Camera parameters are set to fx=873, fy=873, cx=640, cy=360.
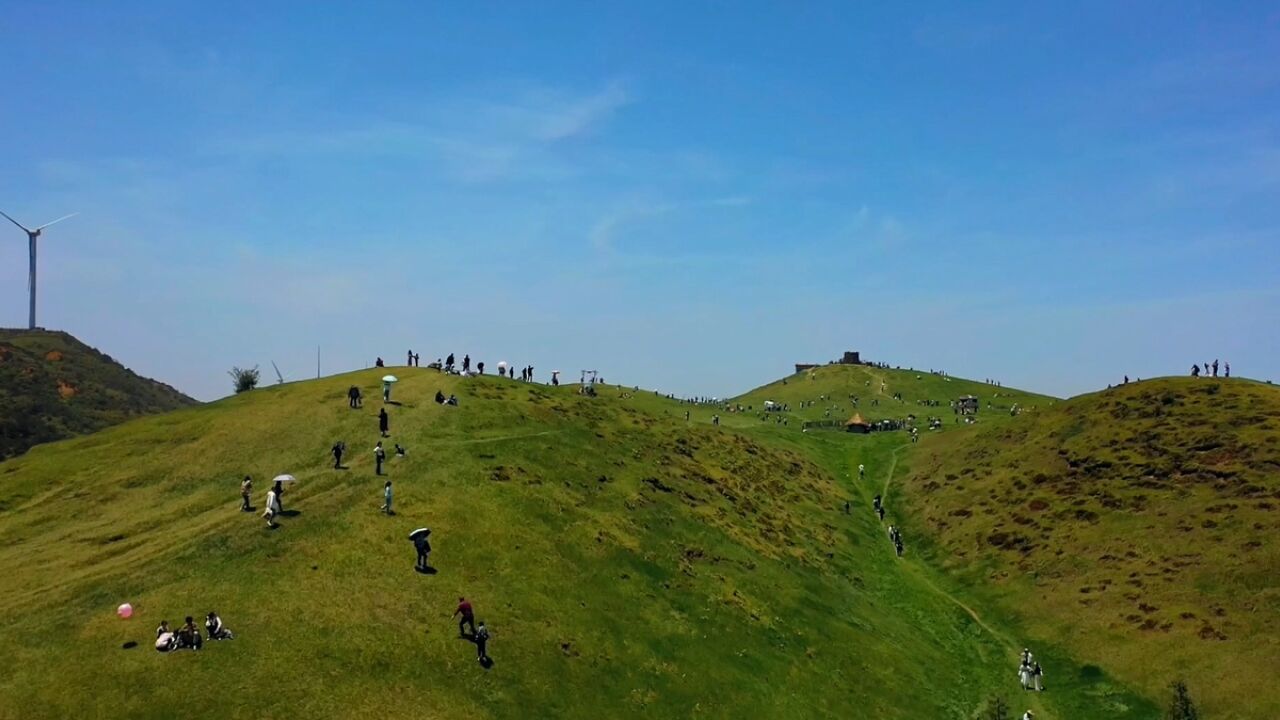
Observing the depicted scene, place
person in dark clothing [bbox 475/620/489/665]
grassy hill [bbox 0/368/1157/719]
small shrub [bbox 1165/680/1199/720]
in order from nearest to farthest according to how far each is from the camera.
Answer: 1. grassy hill [bbox 0/368/1157/719]
2. person in dark clothing [bbox 475/620/489/665]
3. small shrub [bbox 1165/680/1199/720]

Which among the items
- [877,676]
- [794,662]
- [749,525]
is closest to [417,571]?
[794,662]

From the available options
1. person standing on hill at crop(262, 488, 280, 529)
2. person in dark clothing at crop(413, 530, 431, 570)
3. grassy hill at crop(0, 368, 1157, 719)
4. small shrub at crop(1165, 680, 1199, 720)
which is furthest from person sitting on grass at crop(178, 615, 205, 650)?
small shrub at crop(1165, 680, 1199, 720)

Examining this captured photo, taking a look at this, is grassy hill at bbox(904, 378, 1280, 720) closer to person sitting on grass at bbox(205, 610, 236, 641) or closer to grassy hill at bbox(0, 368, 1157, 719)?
grassy hill at bbox(0, 368, 1157, 719)

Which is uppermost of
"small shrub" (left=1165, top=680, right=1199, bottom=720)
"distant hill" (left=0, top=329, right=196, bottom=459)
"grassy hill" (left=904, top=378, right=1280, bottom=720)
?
"distant hill" (left=0, top=329, right=196, bottom=459)

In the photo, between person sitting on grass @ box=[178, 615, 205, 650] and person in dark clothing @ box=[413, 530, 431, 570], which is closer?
person sitting on grass @ box=[178, 615, 205, 650]

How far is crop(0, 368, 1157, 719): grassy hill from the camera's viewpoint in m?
42.9

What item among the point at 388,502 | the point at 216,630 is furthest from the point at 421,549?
the point at 216,630

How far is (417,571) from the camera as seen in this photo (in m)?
54.7

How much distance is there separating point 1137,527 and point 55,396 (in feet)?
569

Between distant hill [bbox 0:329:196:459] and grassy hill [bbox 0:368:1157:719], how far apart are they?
62.5 metres

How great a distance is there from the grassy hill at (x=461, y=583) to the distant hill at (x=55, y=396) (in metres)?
62.5

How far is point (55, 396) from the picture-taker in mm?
159500

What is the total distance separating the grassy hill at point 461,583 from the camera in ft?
141

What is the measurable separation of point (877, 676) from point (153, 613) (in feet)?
163
